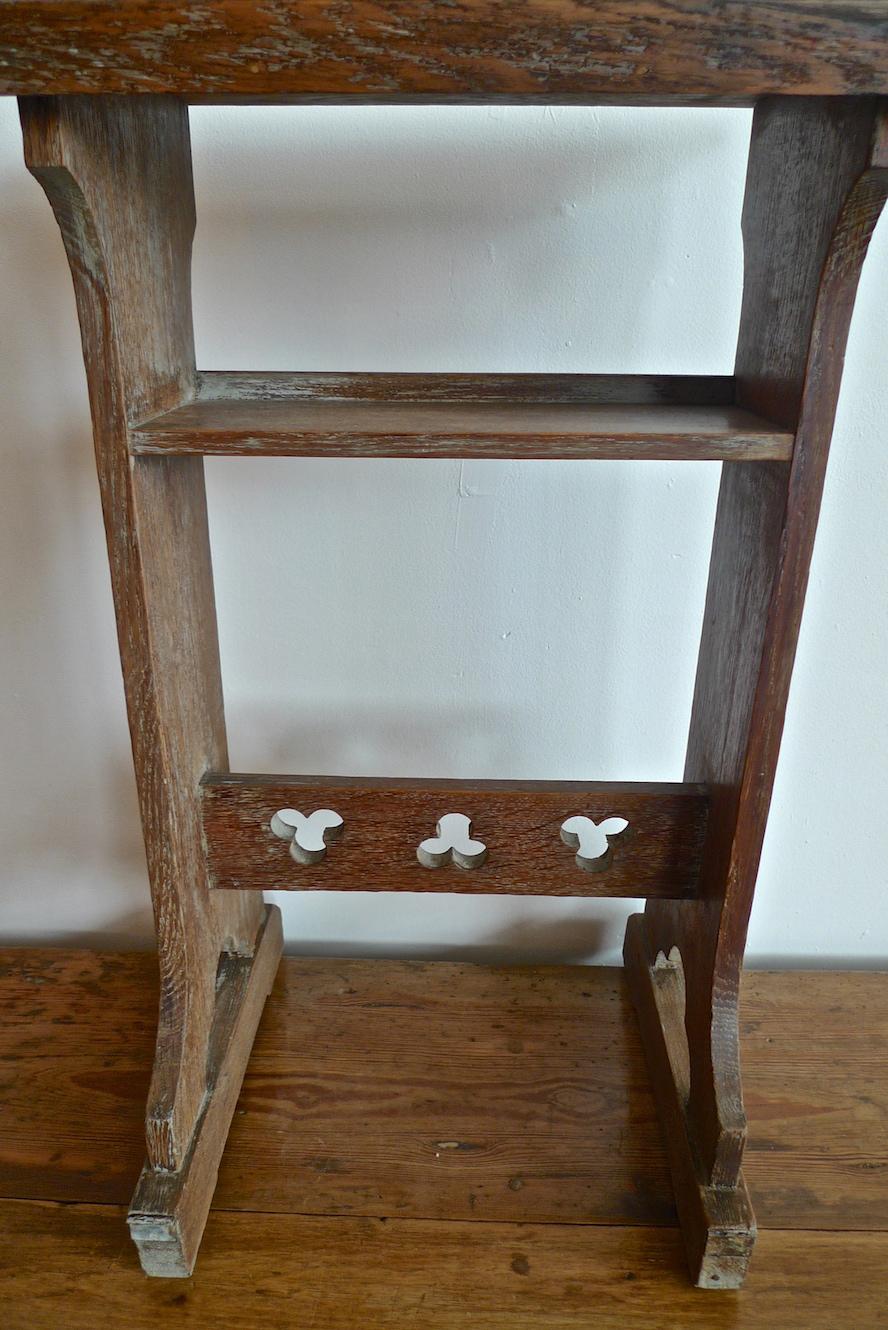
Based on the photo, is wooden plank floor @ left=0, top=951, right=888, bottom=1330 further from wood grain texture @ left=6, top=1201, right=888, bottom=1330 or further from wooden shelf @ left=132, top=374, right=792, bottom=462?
wooden shelf @ left=132, top=374, right=792, bottom=462

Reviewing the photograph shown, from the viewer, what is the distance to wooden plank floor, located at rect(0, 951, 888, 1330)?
2.85 ft

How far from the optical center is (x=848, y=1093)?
1.07 m

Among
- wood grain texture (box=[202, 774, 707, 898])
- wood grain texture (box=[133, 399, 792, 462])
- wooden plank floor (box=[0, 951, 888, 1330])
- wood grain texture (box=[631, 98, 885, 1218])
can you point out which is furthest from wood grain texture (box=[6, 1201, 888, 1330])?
wood grain texture (box=[133, 399, 792, 462])

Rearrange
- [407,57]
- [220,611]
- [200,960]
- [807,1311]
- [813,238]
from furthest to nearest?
[220,611], [200,960], [807,1311], [813,238], [407,57]

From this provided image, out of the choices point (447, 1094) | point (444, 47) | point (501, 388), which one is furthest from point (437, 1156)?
point (444, 47)

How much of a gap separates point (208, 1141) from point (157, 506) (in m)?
0.61

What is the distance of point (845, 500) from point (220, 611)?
72 centimetres

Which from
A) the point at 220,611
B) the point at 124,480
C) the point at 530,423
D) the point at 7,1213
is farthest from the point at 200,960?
the point at 530,423

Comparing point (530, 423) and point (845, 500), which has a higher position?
point (530, 423)

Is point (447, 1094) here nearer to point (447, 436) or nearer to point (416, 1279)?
point (416, 1279)

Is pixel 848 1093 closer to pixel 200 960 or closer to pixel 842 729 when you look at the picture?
pixel 842 729

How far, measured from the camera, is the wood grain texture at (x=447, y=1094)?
96cm

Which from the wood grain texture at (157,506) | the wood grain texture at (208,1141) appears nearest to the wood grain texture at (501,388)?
the wood grain texture at (157,506)

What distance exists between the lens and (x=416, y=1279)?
881 millimetres
